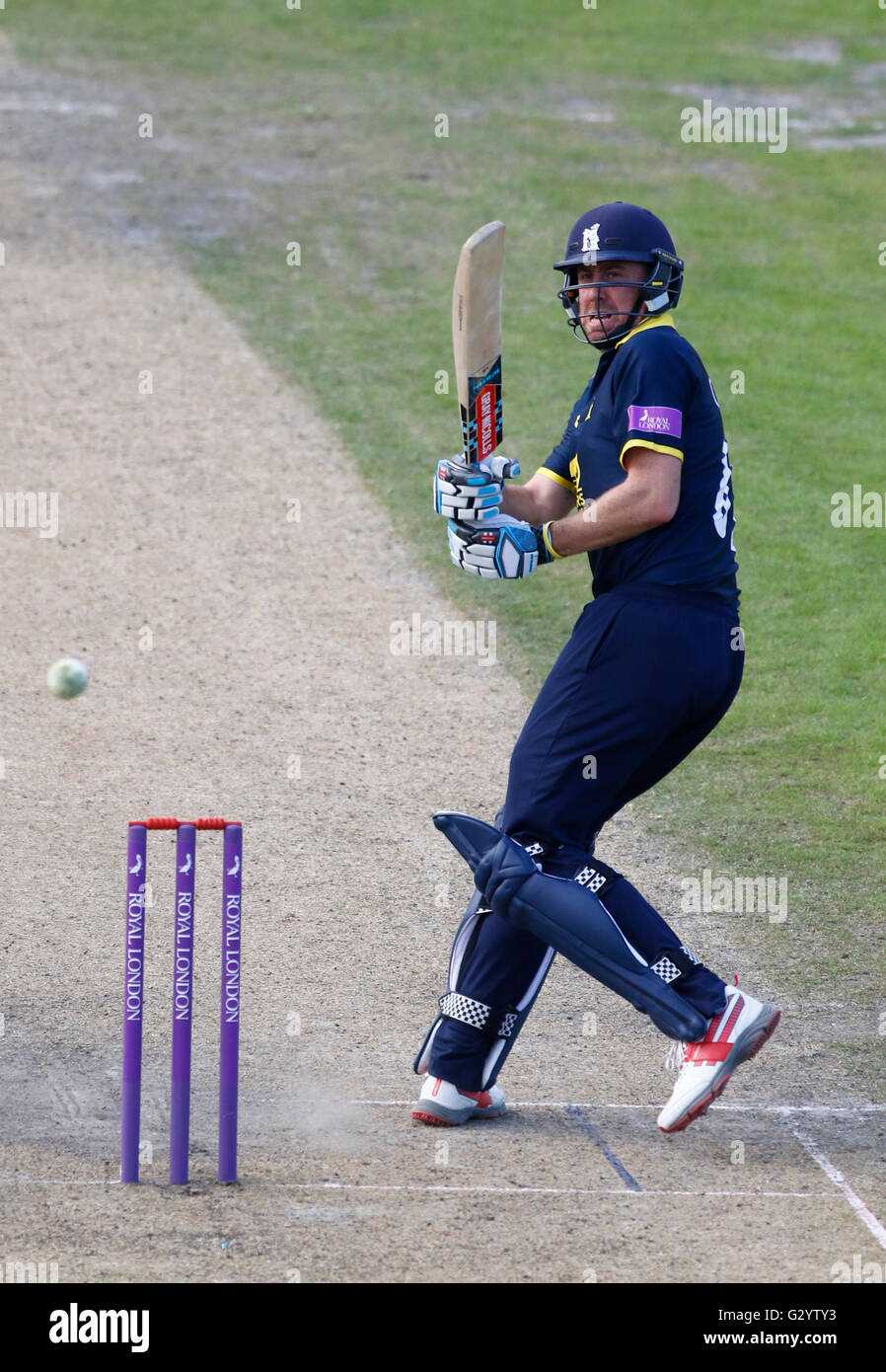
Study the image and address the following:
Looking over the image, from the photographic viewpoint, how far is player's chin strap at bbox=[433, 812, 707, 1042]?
185 inches

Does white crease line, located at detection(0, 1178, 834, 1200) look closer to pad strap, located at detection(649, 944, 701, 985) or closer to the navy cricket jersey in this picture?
pad strap, located at detection(649, 944, 701, 985)

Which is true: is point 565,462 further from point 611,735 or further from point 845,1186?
point 845,1186

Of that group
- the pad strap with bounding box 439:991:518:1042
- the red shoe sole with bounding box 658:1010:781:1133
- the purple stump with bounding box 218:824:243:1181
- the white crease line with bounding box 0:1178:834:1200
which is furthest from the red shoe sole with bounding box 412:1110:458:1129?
the purple stump with bounding box 218:824:243:1181

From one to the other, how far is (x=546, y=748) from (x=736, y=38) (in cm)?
1528

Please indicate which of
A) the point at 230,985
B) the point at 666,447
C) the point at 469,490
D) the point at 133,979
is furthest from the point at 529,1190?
the point at 666,447

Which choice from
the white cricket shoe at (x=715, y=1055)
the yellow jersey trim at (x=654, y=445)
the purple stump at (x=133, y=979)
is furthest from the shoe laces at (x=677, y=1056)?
the yellow jersey trim at (x=654, y=445)

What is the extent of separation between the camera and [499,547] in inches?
192

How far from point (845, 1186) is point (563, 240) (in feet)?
33.4

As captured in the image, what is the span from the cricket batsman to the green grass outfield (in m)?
1.28

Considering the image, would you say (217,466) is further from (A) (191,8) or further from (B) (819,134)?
(A) (191,8)

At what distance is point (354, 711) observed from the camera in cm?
808

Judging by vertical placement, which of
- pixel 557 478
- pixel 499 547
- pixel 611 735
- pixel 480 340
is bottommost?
pixel 611 735

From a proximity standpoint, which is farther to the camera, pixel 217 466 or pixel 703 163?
pixel 703 163

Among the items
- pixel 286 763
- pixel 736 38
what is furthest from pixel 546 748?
pixel 736 38
